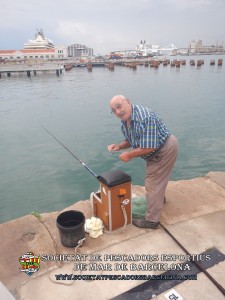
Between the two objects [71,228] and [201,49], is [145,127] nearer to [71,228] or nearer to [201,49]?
[71,228]

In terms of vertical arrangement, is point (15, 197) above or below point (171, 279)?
below

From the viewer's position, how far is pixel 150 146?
10.5ft

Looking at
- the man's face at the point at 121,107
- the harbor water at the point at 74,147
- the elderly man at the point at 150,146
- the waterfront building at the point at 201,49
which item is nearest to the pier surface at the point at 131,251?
the elderly man at the point at 150,146

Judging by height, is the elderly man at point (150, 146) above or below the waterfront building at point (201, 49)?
below

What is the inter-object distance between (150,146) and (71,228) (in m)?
1.35

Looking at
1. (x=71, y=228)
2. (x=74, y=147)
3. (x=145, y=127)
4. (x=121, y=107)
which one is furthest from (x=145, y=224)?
(x=74, y=147)

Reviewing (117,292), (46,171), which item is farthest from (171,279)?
(46,171)

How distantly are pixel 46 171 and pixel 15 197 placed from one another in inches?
64.1

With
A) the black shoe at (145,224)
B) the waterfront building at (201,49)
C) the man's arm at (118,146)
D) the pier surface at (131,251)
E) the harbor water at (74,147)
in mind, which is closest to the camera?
the pier surface at (131,251)

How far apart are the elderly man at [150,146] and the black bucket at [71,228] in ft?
2.64

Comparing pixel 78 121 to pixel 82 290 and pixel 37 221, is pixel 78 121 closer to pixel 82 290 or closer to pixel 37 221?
pixel 37 221

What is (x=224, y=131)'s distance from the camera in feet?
41.0

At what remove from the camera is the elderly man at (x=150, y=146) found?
3174mm

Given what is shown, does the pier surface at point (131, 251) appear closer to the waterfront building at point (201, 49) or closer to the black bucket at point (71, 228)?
the black bucket at point (71, 228)
